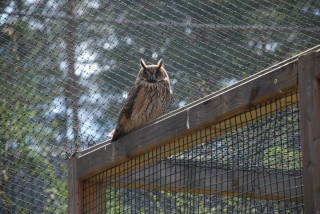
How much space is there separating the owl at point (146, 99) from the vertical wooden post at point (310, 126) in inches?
51.5

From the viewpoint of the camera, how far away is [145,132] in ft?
6.04

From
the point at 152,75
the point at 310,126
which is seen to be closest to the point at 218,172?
the point at 310,126

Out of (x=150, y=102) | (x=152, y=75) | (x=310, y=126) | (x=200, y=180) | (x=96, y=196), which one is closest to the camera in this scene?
(x=310, y=126)

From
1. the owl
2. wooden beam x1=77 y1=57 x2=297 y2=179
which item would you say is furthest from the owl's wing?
wooden beam x1=77 y1=57 x2=297 y2=179

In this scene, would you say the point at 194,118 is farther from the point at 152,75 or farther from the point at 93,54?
the point at 93,54

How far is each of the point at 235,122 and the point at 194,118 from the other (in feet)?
0.44

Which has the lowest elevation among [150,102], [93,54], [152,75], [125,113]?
[125,113]

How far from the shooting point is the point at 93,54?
159 inches

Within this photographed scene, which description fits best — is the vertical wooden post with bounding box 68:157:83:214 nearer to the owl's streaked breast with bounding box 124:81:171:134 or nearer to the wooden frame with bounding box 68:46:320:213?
the wooden frame with bounding box 68:46:320:213

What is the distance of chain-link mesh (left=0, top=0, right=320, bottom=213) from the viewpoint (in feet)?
12.8

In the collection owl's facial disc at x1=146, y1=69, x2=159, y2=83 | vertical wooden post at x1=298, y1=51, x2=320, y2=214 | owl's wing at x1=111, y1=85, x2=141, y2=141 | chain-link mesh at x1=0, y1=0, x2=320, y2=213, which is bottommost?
vertical wooden post at x1=298, y1=51, x2=320, y2=214

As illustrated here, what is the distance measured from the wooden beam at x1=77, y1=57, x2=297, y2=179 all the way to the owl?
390 millimetres

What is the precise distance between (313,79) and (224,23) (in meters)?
2.87

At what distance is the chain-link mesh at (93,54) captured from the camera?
3.91 meters
